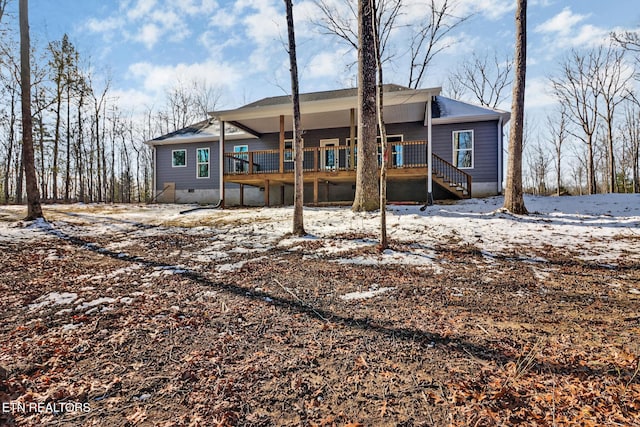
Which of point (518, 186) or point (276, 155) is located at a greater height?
point (276, 155)

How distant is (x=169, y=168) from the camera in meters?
16.5

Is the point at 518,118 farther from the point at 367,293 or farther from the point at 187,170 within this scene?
the point at 187,170

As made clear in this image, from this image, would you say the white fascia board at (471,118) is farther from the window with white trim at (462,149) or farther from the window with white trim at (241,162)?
the window with white trim at (241,162)

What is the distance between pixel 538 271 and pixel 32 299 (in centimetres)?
656

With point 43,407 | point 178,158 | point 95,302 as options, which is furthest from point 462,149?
point 178,158

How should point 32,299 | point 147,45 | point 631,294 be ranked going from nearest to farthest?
point 631,294 → point 32,299 → point 147,45

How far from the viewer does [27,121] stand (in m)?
8.32

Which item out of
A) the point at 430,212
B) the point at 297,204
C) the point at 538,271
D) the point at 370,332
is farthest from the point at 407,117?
the point at 370,332

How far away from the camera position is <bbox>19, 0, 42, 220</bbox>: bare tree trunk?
324 inches

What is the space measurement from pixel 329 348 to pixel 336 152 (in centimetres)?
997

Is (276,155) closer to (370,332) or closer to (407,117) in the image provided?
(407,117)

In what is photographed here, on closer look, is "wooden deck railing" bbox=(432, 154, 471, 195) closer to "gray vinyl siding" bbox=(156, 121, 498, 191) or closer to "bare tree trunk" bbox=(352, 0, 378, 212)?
"gray vinyl siding" bbox=(156, 121, 498, 191)

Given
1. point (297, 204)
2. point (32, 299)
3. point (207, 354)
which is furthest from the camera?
point (297, 204)

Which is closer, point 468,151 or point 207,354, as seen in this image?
point 207,354
